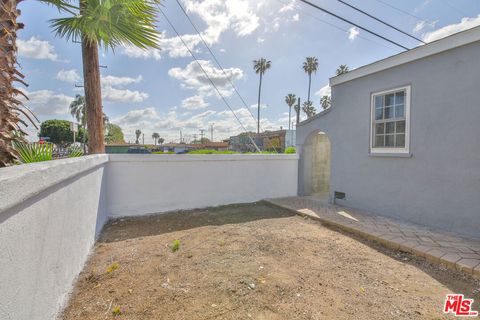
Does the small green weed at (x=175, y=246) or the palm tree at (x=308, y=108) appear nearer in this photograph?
the small green weed at (x=175, y=246)

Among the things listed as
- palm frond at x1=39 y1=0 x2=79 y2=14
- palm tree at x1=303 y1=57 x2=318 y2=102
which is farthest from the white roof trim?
palm tree at x1=303 y1=57 x2=318 y2=102

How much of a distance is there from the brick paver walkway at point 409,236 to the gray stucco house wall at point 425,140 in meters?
0.39

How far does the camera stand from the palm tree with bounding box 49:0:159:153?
297 centimetres

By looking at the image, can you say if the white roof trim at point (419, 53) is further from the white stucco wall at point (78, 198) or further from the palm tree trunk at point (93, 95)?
the palm tree trunk at point (93, 95)

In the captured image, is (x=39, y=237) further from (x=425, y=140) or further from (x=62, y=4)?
(x=425, y=140)

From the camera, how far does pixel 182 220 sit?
4.84m

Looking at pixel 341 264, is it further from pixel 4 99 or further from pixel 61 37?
pixel 61 37

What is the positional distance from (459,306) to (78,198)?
4.22m

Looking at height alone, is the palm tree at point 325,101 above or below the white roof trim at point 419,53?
above

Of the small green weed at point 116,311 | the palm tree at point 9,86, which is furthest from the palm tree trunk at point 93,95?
the small green weed at point 116,311

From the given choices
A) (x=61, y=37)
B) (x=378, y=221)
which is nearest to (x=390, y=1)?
(x=378, y=221)

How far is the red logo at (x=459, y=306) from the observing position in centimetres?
209

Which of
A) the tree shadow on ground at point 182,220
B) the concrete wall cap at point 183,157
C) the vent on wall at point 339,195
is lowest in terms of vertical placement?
the tree shadow on ground at point 182,220

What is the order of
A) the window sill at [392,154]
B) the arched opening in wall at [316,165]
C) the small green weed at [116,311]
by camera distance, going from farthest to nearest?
the arched opening in wall at [316,165], the window sill at [392,154], the small green weed at [116,311]
